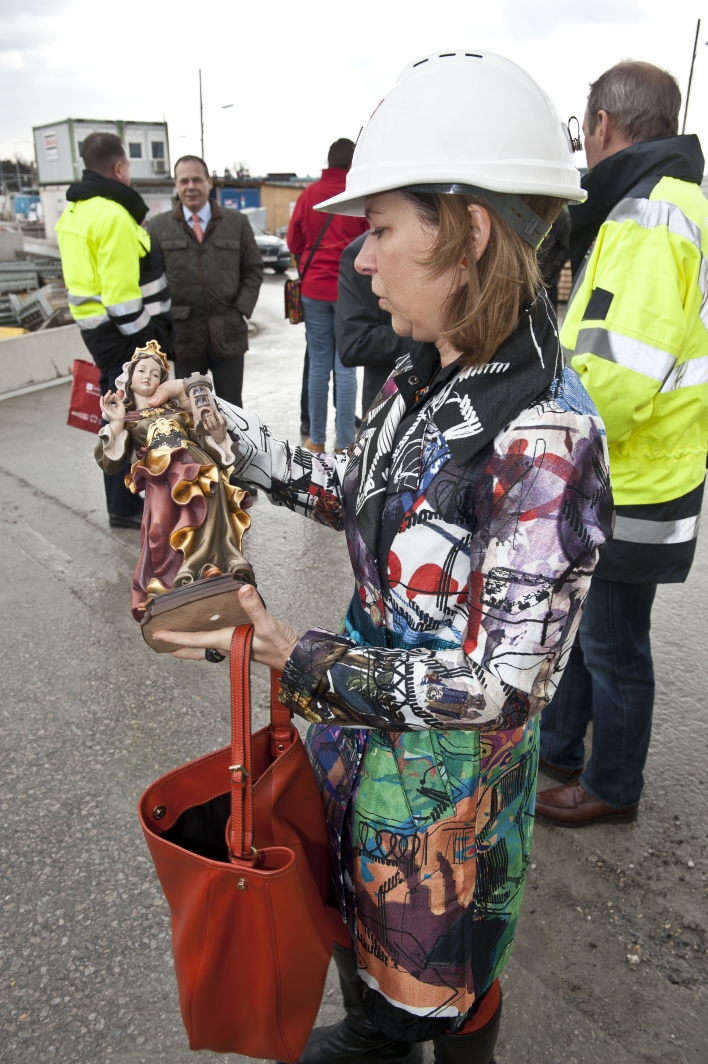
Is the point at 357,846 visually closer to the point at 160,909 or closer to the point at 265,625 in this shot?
the point at 265,625

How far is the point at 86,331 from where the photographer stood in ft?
14.6

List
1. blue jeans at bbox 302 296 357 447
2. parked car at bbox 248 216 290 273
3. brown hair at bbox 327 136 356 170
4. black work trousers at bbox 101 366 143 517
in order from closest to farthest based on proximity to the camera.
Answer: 1. black work trousers at bbox 101 366 143 517
2. brown hair at bbox 327 136 356 170
3. blue jeans at bbox 302 296 357 447
4. parked car at bbox 248 216 290 273

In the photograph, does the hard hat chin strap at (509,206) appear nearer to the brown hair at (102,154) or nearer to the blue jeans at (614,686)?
the blue jeans at (614,686)

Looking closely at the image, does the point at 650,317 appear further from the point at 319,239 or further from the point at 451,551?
the point at 319,239

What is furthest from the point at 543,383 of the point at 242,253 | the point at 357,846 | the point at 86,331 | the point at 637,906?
the point at 242,253

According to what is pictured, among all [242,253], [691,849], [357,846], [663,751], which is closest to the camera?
[357,846]

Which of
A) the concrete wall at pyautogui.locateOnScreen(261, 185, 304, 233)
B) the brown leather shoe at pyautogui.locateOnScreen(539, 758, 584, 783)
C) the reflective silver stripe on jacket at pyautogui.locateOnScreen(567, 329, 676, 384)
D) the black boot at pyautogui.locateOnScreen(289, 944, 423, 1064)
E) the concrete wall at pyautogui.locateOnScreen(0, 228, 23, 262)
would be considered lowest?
the brown leather shoe at pyautogui.locateOnScreen(539, 758, 584, 783)

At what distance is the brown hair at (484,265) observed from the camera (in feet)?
4.02

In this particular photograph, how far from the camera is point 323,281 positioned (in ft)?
19.7

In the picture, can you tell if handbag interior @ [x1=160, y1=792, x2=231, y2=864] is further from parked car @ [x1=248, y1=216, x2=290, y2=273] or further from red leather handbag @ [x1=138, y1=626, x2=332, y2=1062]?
parked car @ [x1=248, y1=216, x2=290, y2=273]

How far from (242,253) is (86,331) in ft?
5.22

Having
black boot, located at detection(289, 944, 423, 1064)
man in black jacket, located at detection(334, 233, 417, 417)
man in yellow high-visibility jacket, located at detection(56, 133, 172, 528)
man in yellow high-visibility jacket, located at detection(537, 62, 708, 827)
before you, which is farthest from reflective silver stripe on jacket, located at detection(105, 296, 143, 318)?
black boot, located at detection(289, 944, 423, 1064)

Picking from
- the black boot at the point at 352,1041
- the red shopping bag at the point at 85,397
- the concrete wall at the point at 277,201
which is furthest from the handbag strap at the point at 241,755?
the concrete wall at the point at 277,201

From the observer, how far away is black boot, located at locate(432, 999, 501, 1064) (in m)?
1.66
